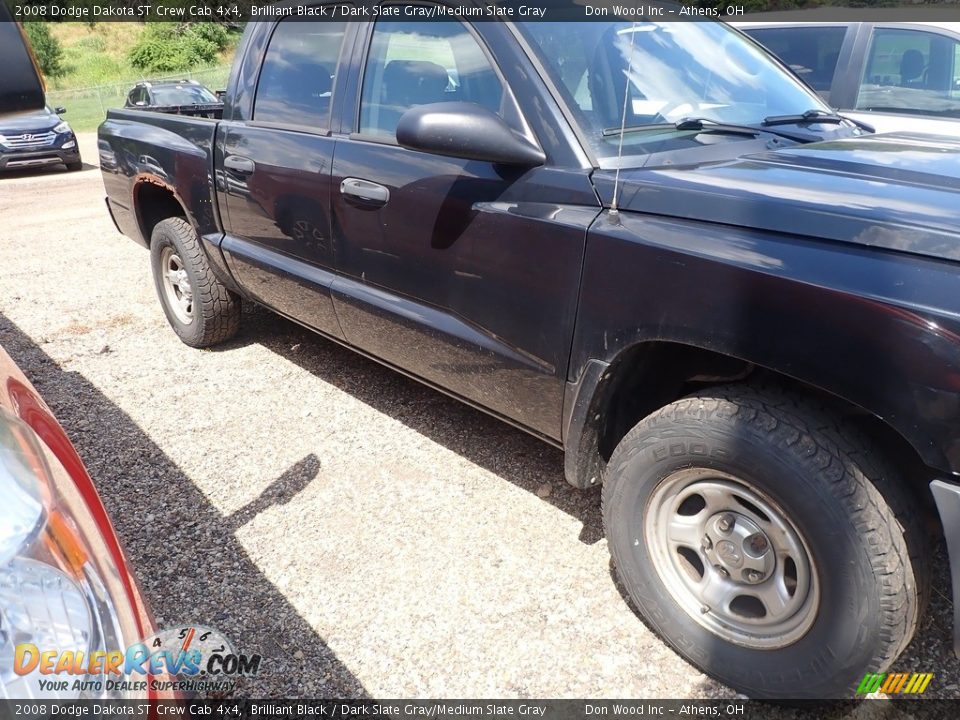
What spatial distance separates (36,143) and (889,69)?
13.2 m

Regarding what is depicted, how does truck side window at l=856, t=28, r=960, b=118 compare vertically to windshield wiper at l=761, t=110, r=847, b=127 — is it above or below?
above

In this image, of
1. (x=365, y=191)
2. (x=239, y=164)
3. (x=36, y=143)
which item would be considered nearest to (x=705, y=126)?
(x=365, y=191)

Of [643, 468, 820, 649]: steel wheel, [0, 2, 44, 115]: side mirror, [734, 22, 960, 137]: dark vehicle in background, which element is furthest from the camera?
[734, 22, 960, 137]: dark vehicle in background

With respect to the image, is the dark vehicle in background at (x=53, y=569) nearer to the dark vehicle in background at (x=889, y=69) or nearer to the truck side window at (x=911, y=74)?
the dark vehicle in background at (x=889, y=69)

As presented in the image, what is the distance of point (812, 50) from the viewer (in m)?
5.34

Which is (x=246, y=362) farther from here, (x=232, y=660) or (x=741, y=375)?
(x=741, y=375)

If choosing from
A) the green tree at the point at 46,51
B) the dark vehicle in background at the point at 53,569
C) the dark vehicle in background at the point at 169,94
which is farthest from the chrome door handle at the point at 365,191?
the green tree at the point at 46,51

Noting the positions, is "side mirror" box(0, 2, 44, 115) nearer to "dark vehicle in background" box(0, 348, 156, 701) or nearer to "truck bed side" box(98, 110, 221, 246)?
"dark vehicle in background" box(0, 348, 156, 701)

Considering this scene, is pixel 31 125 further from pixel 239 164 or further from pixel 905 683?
pixel 905 683

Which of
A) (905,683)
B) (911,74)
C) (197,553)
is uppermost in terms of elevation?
(911,74)

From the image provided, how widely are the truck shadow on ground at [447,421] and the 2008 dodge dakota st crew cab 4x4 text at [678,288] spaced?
1.74 ft

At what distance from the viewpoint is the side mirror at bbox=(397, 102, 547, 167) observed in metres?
2.17

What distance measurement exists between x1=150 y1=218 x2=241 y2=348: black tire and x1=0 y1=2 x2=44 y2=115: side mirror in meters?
3.01

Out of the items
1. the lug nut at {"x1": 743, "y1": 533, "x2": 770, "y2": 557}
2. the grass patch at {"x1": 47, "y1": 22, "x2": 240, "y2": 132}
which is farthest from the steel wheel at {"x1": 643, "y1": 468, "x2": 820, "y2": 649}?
the grass patch at {"x1": 47, "y1": 22, "x2": 240, "y2": 132}
